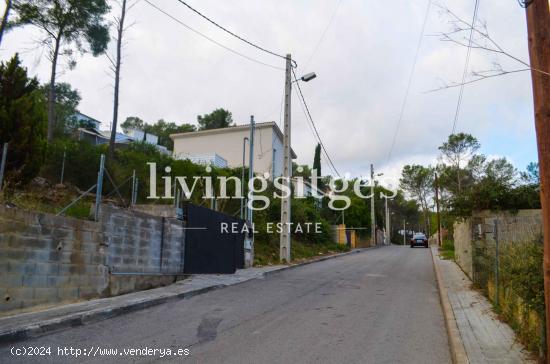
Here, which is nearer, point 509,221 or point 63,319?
point 63,319

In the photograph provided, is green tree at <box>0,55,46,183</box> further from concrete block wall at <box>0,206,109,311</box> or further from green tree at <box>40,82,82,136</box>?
Answer: green tree at <box>40,82,82,136</box>

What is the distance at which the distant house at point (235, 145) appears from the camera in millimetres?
Result: 36375

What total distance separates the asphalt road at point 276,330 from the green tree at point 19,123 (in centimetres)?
541

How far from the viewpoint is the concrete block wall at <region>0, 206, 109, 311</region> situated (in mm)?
6836

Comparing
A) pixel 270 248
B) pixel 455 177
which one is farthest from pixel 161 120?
pixel 270 248

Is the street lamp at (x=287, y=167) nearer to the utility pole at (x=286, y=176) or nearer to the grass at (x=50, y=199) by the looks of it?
the utility pole at (x=286, y=176)

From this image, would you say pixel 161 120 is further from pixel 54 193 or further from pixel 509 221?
pixel 509 221

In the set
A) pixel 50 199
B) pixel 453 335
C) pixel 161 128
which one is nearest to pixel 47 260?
pixel 50 199

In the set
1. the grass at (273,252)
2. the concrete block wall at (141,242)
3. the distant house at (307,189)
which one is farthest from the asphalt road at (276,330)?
the distant house at (307,189)

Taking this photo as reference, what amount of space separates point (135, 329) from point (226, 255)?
8.23 metres

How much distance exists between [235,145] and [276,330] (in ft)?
99.8

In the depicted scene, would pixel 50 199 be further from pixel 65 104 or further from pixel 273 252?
pixel 65 104

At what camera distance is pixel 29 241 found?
7.19 meters

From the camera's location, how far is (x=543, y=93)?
4.79 metres
